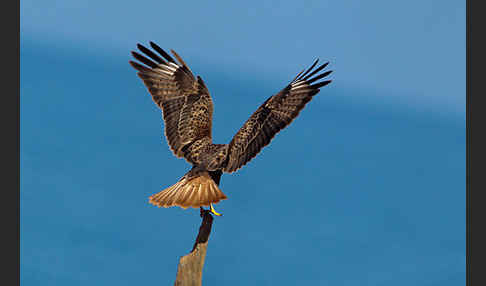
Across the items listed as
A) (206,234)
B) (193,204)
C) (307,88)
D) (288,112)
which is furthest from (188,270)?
(307,88)

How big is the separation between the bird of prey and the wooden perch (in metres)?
0.14

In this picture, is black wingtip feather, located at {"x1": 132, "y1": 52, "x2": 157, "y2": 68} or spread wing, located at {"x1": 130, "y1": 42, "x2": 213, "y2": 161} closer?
spread wing, located at {"x1": 130, "y1": 42, "x2": 213, "y2": 161}

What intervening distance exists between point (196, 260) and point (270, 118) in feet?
4.89

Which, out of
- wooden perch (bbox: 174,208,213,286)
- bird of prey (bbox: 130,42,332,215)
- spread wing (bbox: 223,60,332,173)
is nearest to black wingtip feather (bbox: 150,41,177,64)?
bird of prey (bbox: 130,42,332,215)

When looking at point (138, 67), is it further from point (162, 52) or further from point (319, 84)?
point (319, 84)

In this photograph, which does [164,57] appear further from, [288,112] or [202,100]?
[288,112]

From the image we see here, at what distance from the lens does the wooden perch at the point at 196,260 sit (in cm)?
477

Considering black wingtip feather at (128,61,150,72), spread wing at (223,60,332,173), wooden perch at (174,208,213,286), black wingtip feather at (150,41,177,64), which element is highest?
black wingtip feather at (150,41,177,64)

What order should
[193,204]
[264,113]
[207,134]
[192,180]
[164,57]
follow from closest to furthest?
[193,204] → [192,180] → [264,113] → [207,134] → [164,57]

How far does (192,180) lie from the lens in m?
A: 4.73

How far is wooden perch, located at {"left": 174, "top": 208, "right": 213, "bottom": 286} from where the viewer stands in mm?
4773

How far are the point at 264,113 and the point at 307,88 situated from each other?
22.3 inches

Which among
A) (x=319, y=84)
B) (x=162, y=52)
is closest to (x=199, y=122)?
(x=162, y=52)

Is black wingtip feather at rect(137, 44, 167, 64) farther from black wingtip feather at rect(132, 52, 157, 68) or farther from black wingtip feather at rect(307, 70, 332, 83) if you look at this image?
black wingtip feather at rect(307, 70, 332, 83)
